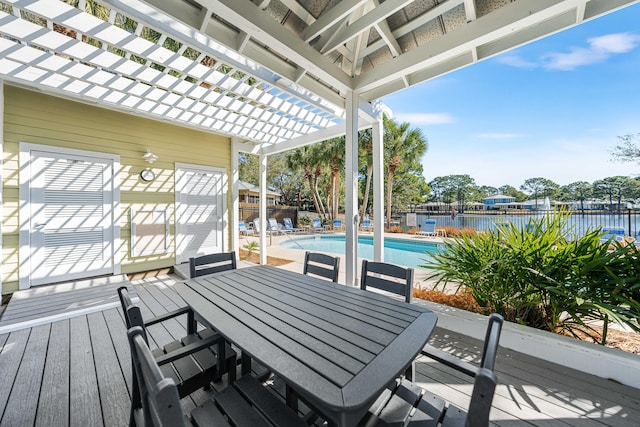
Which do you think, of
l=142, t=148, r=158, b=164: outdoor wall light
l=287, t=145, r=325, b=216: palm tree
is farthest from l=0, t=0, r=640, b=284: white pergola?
l=287, t=145, r=325, b=216: palm tree

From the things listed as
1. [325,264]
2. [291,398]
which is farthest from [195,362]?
[325,264]

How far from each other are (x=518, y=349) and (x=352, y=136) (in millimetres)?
2856

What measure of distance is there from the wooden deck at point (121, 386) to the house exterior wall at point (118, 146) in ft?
6.41

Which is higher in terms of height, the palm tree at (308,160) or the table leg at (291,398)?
the palm tree at (308,160)

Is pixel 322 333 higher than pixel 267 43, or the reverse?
pixel 267 43

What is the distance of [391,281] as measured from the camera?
1.88 meters

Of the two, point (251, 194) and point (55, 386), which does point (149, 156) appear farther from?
point (251, 194)

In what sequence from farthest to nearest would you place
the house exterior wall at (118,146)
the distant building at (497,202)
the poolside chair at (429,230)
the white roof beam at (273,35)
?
the distant building at (497,202)
the poolside chair at (429,230)
the house exterior wall at (118,146)
the white roof beam at (273,35)

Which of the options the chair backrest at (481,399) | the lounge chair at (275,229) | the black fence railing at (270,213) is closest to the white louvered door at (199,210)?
the chair backrest at (481,399)

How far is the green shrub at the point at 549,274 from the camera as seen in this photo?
6.56 feet

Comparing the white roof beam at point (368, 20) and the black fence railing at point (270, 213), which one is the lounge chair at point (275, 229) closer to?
the black fence railing at point (270, 213)

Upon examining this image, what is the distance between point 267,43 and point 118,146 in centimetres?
389

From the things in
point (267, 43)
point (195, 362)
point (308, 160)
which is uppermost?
point (308, 160)

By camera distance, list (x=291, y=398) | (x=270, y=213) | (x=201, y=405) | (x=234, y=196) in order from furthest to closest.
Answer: (x=270, y=213), (x=234, y=196), (x=291, y=398), (x=201, y=405)
